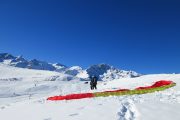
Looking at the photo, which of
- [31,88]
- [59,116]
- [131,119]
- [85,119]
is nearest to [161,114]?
[131,119]

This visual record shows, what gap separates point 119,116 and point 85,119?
1445mm

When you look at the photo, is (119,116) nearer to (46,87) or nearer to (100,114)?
(100,114)

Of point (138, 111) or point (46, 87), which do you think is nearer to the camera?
point (138, 111)

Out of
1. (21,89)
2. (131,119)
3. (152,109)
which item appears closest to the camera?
(131,119)

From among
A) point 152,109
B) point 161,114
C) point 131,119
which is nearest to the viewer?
point 131,119

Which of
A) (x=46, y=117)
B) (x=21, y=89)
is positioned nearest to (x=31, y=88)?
(x=21, y=89)

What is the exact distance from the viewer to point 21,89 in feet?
284

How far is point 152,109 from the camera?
47.3ft

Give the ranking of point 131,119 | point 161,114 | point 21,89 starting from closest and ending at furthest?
point 131,119
point 161,114
point 21,89

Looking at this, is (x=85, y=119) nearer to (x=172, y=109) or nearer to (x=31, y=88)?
(x=172, y=109)

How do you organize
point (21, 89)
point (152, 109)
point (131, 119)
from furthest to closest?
point (21, 89) → point (152, 109) → point (131, 119)

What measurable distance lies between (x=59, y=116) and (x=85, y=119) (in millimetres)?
1843

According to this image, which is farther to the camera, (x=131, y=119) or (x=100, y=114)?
(x=100, y=114)

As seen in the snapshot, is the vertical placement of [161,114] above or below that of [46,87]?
below
